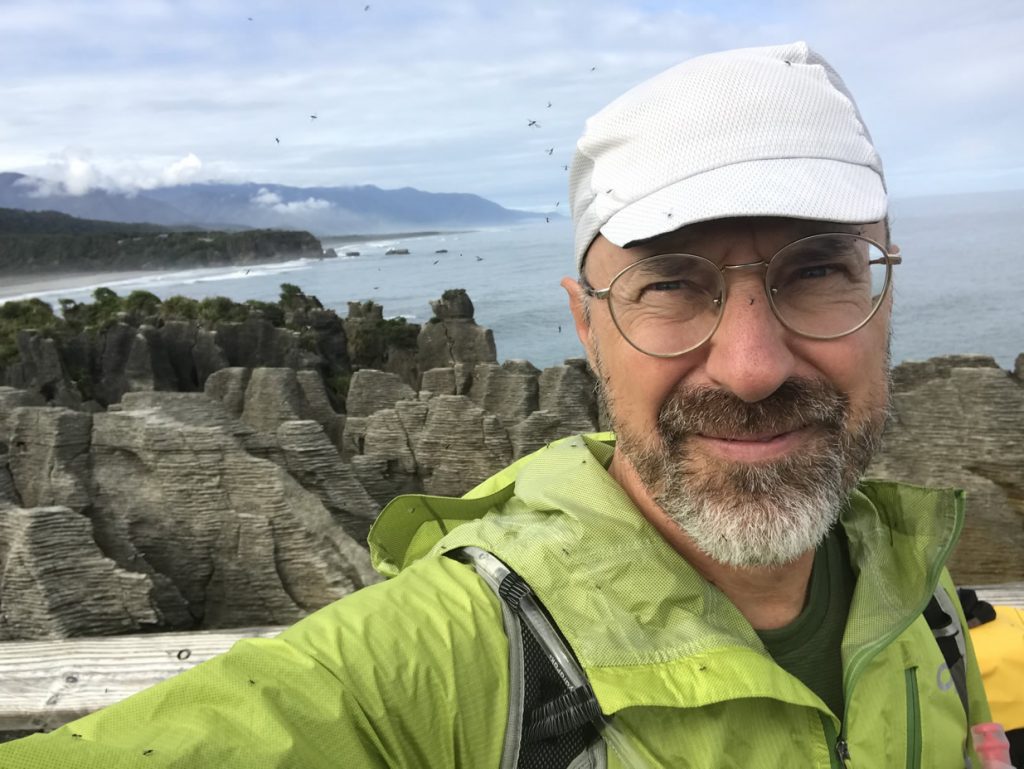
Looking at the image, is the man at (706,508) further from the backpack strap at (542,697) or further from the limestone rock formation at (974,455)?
the limestone rock formation at (974,455)

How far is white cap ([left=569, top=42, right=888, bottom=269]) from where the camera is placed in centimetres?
173

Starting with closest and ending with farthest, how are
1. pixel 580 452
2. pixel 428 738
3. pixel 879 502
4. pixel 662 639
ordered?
1. pixel 428 738
2. pixel 662 639
3. pixel 580 452
4. pixel 879 502

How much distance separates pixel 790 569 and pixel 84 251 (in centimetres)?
9498

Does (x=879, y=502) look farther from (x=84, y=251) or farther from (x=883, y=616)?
(x=84, y=251)

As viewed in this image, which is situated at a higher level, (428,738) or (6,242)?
(6,242)

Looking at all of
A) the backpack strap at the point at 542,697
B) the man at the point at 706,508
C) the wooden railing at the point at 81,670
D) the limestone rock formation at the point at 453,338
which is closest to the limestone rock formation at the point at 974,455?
the man at the point at 706,508

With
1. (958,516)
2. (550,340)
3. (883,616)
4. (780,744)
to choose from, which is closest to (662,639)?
(780,744)

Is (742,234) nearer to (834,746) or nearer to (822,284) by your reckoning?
(822,284)

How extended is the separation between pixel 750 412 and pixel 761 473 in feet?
0.54

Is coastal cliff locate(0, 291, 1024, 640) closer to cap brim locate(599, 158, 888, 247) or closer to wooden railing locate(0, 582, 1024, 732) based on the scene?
wooden railing locate(0, 582, 1024, 732)

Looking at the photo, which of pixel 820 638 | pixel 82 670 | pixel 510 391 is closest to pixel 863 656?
pixel 820 638

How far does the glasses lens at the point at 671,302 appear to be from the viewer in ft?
6.05

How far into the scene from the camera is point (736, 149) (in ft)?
5.78

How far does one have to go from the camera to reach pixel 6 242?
8369 centimetres
